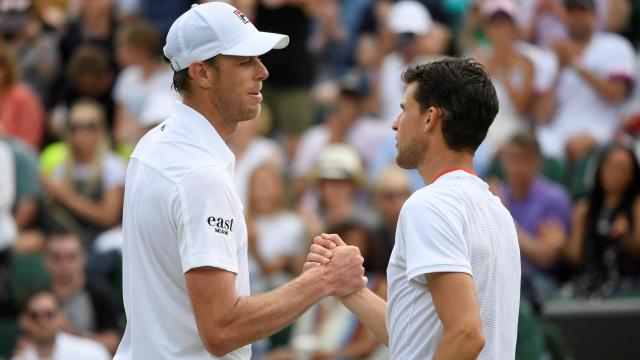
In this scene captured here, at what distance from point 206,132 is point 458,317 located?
1090mm

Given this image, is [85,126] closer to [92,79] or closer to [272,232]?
[92,79]

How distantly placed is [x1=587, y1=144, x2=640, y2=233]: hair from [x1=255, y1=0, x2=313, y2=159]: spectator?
324 cm

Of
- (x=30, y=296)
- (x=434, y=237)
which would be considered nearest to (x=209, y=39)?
(x=434, y=237)

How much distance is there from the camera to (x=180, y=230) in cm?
409

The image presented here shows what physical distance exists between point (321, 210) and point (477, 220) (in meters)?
5.84

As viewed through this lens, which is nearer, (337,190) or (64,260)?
(64,260)

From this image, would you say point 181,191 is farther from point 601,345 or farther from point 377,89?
A: point 377,89

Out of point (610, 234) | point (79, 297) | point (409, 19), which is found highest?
point (409, 19)

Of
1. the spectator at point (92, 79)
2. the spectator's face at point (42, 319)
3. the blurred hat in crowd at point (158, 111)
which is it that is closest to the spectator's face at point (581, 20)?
the blurred hat in crowd at point (158, 111)

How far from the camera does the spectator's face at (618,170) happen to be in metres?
8.84

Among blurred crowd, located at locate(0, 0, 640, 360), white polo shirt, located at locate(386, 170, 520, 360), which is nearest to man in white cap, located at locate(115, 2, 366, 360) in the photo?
white polo shirt, located at locate(386, 170, 520, 360)

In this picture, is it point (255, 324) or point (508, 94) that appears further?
point (508, 94)

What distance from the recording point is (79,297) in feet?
29.2

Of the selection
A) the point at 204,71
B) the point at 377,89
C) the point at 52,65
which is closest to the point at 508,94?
the point at 377,89
